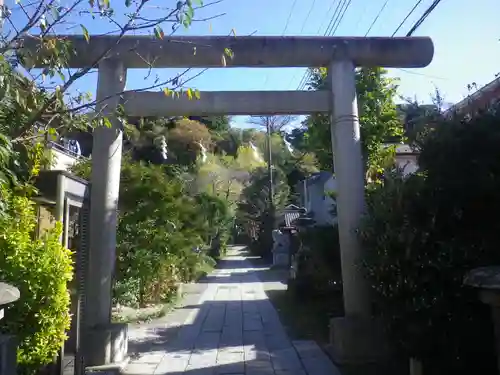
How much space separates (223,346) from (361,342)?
2450 millimetres

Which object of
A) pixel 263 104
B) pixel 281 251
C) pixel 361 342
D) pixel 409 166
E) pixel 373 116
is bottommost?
pixel 361 342

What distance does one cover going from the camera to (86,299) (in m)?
5.95

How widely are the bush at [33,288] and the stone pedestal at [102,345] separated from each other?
5.25 ft

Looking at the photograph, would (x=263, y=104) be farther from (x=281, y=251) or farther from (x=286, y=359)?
(x=281, y=251)

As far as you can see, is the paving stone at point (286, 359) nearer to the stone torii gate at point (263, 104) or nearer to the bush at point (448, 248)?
the stone torii gate at point (263, 104)

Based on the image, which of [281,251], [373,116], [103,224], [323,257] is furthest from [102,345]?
[281,251]

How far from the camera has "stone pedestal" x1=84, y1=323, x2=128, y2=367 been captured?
5852mm

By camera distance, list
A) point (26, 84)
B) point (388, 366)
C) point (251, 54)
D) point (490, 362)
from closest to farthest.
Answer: point (26, 84) < point (490, 362) < point (388, 366) < point (251, 54)

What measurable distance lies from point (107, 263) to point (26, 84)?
10.2 ft

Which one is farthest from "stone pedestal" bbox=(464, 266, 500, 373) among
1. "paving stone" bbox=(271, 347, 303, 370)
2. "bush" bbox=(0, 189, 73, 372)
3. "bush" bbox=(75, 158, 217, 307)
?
"bush" bbox=(75, 158, 217, 307)

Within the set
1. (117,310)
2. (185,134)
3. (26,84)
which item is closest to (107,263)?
(26,84)

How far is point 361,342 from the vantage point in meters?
6.20

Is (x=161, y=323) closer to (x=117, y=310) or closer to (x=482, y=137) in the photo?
(x=117, y=310)

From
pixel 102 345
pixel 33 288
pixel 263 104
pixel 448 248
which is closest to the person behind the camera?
pixel 33 288
